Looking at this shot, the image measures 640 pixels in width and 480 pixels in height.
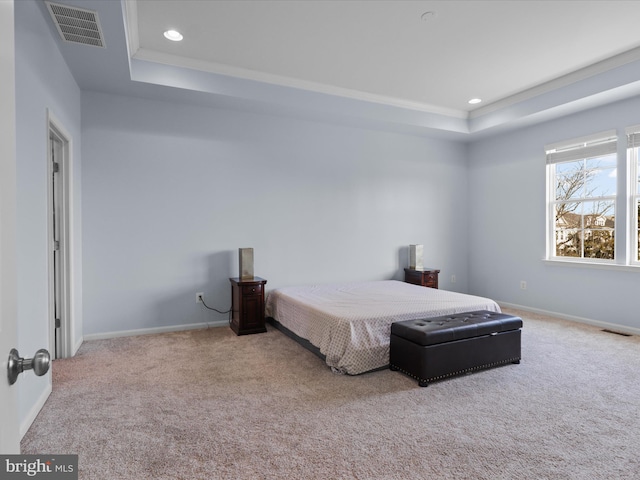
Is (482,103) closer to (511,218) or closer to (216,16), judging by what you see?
(511,218)

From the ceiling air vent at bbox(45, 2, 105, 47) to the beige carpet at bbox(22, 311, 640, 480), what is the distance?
2.73 meters

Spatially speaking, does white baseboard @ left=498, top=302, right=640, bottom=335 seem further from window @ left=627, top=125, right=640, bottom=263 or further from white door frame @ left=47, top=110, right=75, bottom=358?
white door frame @ left=47, top=110, right=75, bottom=358

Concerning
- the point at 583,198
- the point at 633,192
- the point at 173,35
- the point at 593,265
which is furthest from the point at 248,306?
the point at 633,192

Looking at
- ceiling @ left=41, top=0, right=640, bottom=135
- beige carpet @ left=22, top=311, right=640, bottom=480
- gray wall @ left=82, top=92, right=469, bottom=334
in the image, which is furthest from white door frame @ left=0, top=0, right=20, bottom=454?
gray wall @ left=82, top=92, right=469, bottom=334

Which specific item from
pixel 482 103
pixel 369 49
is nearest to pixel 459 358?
pixel 369 49

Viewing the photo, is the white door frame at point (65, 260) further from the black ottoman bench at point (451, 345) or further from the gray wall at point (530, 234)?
the gray wall at point (530, 234)

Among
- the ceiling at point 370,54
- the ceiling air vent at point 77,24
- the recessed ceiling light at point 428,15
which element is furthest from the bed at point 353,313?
the ceiling air vent at point 77,24

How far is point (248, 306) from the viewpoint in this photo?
4238mm

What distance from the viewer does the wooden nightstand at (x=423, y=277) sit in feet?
18.2

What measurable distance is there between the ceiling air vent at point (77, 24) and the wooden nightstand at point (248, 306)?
2616 mm

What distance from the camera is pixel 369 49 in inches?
147

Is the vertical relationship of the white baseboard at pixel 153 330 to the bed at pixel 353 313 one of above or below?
below

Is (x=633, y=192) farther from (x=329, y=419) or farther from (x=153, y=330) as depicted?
(x=153, y=330)

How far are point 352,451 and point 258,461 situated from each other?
1.65ft
